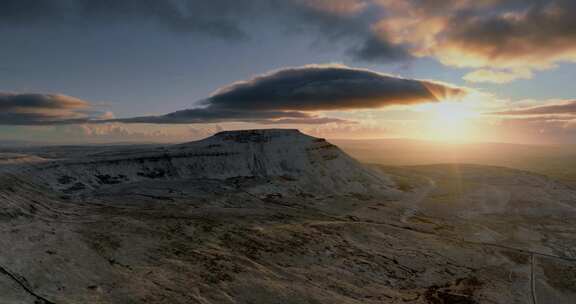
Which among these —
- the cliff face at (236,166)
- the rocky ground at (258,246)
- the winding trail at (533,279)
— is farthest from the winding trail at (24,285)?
the winding trail at (533,279)

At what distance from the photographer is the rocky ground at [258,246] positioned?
79.4ft

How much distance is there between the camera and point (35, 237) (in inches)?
1158

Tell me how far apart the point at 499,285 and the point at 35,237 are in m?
42.7

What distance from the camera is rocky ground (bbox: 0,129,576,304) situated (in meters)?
24.2

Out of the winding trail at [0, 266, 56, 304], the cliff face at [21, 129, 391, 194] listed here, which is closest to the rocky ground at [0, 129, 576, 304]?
the winding trail at [0, 266, 56, 304]

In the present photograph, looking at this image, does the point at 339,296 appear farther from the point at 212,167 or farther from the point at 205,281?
the point at 212,167

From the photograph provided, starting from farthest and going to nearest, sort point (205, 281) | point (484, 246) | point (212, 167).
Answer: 1. point (212, 167)
2. point (484, 246)
3. point (205, 281)

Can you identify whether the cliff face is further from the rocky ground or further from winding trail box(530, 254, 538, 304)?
winding trail box(530, 254, 538, 304)

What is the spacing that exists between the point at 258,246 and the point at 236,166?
41.2 metres

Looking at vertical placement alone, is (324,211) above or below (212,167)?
below

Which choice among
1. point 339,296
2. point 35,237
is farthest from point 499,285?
point 35,237

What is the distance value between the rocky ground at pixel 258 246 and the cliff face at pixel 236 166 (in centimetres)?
199

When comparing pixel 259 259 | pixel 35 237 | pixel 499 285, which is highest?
pixel 35 237

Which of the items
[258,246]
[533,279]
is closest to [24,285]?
[258,246]
